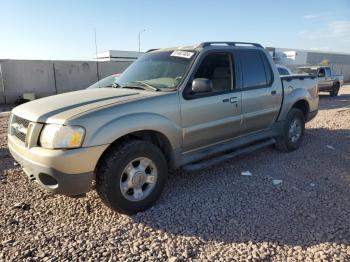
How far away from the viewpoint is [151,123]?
3.65m

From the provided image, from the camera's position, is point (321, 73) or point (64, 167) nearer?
point (64, 167)

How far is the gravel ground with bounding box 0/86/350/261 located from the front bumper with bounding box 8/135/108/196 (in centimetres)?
49

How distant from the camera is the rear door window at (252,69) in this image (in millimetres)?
4973

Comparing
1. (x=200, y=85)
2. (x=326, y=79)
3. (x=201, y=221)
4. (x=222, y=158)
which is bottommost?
(x=201, y=221)

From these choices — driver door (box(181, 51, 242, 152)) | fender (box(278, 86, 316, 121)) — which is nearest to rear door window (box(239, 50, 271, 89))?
driver door (box(181, 51, 242, 152))

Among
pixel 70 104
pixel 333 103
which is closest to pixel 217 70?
pixel 70 104

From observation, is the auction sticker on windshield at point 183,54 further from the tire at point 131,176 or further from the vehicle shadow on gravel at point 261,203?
the vehicle shadow on gravel at point 261,203

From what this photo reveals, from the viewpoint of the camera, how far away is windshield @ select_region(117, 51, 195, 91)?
4.22 meters

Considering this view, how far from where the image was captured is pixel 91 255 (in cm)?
297

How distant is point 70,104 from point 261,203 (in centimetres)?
255

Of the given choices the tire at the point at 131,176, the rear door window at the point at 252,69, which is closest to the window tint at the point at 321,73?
the rear door window at the point at 252,69

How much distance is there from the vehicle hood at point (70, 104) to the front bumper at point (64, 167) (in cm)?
33

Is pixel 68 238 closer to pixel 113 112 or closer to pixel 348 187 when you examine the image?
pixel 113 112

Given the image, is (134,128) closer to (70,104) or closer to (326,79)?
(70,104)
